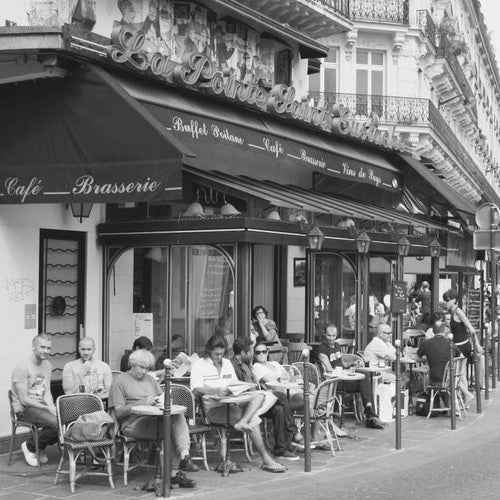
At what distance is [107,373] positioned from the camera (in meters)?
11.1

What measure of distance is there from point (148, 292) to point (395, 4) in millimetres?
20241

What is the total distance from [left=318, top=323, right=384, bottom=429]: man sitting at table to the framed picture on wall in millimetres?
5115

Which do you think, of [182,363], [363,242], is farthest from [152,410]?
[363,242]

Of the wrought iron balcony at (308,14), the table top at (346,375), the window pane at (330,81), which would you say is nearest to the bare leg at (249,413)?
the table top at (346,375)

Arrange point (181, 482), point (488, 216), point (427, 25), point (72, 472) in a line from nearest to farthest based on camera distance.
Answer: point (72, 472), point (181, 482), point (488, 216), point (427, 25)

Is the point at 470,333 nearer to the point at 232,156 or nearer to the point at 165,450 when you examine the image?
the point at 232,156

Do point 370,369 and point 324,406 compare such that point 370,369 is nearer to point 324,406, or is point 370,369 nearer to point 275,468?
point 324,406

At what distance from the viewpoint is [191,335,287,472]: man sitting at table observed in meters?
10.5

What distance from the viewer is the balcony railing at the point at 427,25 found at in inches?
1243

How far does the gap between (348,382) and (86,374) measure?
4.48 meters

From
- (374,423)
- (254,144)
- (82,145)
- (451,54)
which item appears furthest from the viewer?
(451,54)

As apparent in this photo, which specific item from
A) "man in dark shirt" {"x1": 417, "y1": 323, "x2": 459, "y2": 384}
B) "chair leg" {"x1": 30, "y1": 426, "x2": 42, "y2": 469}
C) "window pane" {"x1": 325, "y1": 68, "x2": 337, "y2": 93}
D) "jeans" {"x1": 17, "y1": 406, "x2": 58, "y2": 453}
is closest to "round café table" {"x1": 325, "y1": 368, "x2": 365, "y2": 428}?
"man in dark shirt" {"x1": 417, "y1": 323, "x2": 459, "y2": 384}

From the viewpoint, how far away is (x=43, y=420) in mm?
10367

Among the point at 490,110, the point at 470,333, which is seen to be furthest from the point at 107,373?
Result: the point at 490,110
